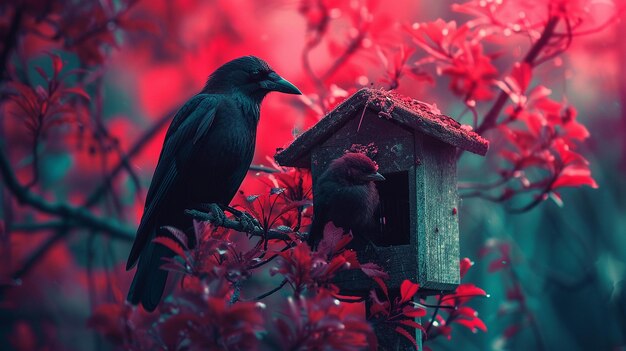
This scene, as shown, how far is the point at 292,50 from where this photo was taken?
633cm

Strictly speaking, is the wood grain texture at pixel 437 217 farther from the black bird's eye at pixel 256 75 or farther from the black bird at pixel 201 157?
the black bird's eye at pixel 256 75

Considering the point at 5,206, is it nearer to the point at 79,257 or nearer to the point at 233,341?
the point at 79,257

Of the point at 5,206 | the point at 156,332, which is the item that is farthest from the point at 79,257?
the point at 156,332

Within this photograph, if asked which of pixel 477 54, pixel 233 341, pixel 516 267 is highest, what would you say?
pixel 477 54

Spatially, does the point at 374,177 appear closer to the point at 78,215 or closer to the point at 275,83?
the point at 275,83

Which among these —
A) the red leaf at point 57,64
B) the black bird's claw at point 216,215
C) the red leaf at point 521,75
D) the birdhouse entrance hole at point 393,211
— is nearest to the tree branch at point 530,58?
the red leaf at point 521,75

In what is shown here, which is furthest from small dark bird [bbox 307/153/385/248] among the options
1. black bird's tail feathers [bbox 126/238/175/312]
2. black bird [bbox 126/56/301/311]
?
black bird's tail feathers [bbox 126/238/175/312]

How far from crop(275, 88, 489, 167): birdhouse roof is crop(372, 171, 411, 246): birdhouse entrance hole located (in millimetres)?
309

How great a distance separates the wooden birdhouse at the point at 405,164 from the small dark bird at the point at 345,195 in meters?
0.11

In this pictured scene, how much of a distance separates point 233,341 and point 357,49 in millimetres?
2548

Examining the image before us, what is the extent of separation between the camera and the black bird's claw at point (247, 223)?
348cm

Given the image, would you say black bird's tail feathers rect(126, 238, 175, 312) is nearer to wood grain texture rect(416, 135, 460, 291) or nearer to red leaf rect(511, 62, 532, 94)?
wood grain texture rect(416, 135, 460, 291)

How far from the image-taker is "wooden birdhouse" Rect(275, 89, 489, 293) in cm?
341

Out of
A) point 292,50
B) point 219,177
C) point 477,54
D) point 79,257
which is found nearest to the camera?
point 477,54
